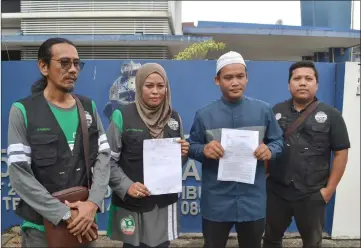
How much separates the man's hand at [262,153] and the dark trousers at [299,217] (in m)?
0.60

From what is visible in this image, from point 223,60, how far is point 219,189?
897 millimetres

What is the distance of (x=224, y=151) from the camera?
2549 mm

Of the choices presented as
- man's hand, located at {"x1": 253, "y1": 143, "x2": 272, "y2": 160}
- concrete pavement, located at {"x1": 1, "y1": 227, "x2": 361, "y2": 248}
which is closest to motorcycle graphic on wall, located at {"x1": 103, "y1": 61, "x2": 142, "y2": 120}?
concrete pavement, located at {"x1": 1, "y1": 227, "x2": 361, "y2": 248}

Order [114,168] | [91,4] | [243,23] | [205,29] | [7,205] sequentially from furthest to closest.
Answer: [243,23] < [205,29] < [91,4] < [7,205] < [114,168]

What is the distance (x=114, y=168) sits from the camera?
2.47 metres

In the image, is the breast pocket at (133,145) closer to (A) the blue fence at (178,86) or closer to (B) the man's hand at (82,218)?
(B) the man's hand at (82,218)

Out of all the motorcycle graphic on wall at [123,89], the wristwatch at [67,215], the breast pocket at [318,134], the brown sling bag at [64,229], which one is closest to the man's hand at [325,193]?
the breast pocket at [318,134]

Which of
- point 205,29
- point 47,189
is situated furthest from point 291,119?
point 205,29

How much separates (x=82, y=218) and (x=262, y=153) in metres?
1.22

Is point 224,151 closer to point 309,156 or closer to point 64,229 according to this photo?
point 309,156

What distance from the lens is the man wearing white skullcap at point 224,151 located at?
2559 mm

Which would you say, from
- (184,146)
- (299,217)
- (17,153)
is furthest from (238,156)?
(17,153)

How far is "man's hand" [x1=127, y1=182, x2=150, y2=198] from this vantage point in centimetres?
239

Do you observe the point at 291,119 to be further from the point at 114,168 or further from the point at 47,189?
the point at 47,189
